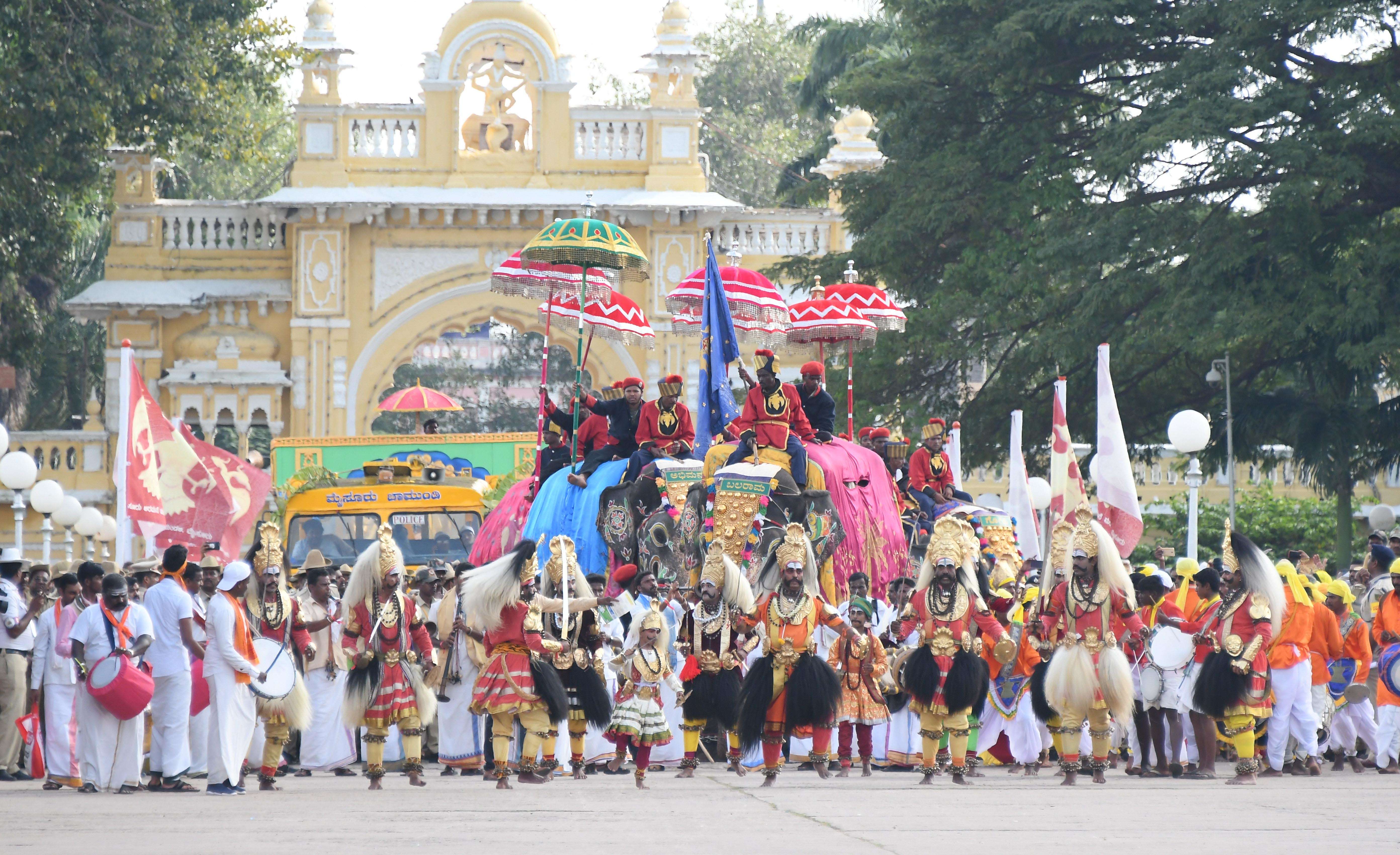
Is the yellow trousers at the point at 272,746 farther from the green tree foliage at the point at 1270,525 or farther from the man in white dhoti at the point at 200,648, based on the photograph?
the green tree foliage at the point at 1270,525

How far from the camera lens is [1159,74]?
83.6 ft

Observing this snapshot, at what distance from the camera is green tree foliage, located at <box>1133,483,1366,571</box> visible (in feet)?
102

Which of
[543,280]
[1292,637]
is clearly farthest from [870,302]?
[1292,637]

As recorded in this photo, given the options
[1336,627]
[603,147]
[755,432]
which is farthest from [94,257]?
[1336,627]

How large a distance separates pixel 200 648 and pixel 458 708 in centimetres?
276

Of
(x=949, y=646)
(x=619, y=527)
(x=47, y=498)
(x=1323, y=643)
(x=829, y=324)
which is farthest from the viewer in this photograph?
(x=47, y=498)

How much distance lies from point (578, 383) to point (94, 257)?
70.7 feet

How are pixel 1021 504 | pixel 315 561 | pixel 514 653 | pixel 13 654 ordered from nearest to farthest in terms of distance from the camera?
pixel 514 653 < pixel 13 654 < pixel 315 561 < pixel 1021 504

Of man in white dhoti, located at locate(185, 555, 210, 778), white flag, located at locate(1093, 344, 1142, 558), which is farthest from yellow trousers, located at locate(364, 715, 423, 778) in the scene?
white flag, located at locate(1093, 344, 1142, 558)

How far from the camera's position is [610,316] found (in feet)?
67.4

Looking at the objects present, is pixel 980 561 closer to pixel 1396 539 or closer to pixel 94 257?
pixel 1396 539

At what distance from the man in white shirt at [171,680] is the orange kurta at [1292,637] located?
774 cm

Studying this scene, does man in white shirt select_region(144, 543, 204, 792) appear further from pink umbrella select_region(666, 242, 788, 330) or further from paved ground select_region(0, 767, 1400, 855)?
pink umbrella select_region(666, 242, 788, 330)

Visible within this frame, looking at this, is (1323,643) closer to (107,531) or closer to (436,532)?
(436,532)
